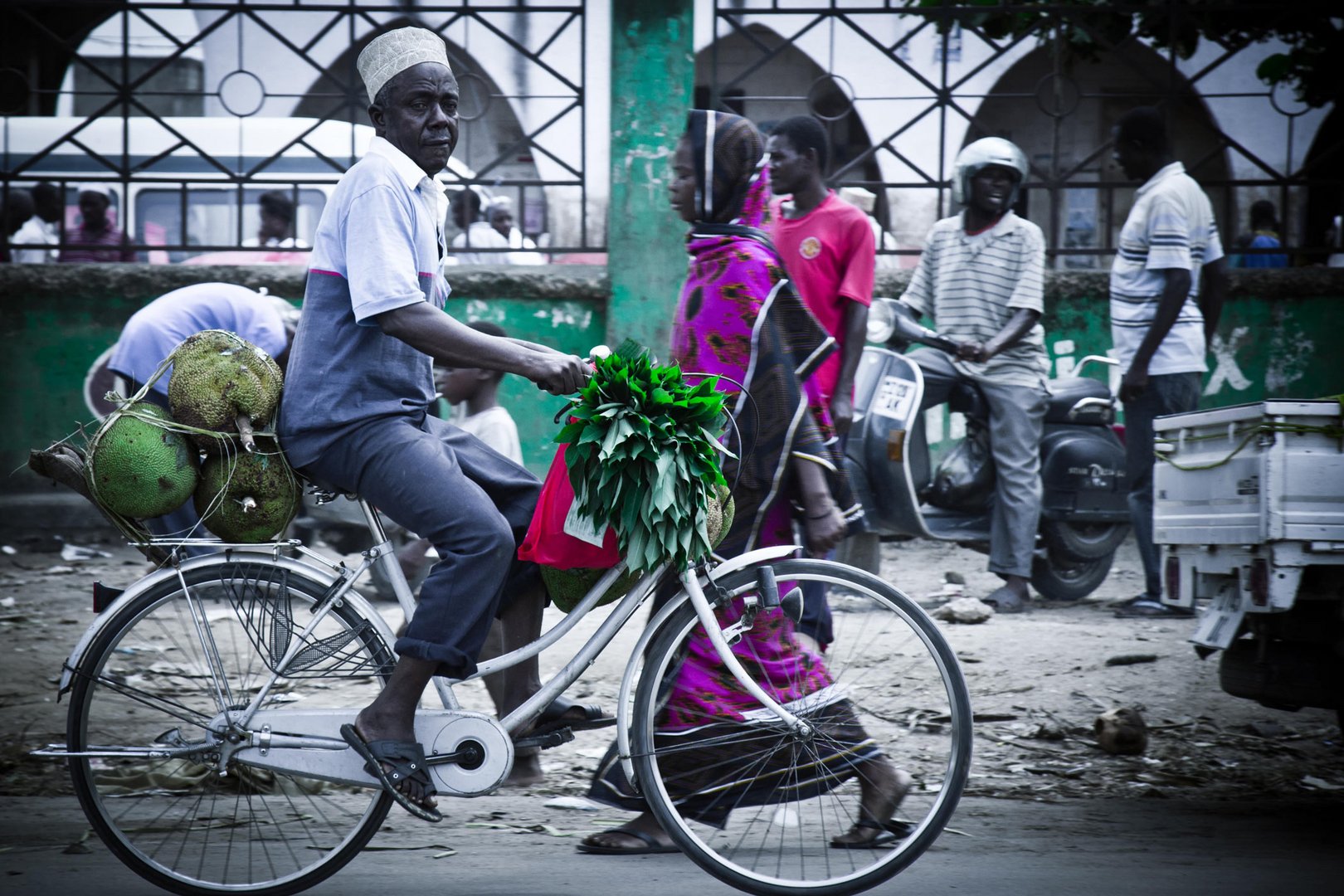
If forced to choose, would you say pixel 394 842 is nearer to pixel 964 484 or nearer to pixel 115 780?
pixel 115 780

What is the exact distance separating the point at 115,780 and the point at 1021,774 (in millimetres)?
2648

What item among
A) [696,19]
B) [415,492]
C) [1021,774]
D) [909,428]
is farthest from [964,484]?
[415,492]

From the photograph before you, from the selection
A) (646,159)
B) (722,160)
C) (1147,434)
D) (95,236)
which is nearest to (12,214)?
(95,236)

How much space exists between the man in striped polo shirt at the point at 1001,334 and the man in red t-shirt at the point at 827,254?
1.24 metres

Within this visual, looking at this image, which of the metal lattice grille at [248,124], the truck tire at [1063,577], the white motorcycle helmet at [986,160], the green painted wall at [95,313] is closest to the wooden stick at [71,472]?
the white motorcycle helmet at [986,160]

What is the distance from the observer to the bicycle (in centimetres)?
302

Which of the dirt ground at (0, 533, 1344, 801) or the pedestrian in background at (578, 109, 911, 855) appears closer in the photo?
the pedestrian in background at (578, 109, 911, 855)

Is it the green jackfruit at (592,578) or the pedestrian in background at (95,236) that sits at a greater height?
the pedestrian in background at (95,236)

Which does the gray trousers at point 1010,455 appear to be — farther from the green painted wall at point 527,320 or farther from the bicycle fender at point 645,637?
the bicycle fender at point 645,637

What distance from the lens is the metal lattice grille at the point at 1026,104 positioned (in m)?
7.84

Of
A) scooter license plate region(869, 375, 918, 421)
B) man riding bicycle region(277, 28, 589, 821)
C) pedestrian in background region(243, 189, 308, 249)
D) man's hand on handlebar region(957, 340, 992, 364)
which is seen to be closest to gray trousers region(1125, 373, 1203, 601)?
man's hand on handlebar region(957, 340, 992, 364)

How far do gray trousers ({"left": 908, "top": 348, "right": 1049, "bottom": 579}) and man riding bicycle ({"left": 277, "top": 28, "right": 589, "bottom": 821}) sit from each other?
3.64 m

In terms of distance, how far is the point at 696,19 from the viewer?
26.1 ft

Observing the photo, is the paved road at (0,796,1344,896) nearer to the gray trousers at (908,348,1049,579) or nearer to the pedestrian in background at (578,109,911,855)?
the pedestrian in background at (578,109,911,855)
